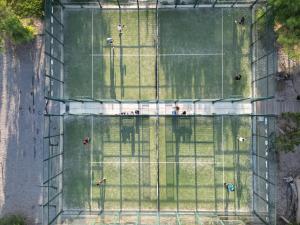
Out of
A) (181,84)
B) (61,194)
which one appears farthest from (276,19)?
(61,194)

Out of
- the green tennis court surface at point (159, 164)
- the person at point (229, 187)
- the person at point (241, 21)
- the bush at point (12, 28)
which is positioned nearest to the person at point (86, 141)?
the green tennis court surface at point (159, 164)

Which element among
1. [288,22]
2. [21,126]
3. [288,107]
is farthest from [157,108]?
[288,22]

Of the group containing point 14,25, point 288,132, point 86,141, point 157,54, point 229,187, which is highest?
point 14,25

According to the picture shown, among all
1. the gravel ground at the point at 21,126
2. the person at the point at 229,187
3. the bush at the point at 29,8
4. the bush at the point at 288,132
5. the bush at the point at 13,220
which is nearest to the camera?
the bush at the point at 288,132

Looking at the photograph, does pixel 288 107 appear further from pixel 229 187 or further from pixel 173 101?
pixel 173 101

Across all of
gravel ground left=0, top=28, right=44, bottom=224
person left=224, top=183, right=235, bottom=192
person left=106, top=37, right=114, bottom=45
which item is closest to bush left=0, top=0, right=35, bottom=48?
gravel ground left=0, top=28, right=44, bottom=224

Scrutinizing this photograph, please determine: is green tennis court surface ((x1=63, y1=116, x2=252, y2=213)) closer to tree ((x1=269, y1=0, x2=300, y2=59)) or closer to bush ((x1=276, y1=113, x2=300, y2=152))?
bush ((x1=276, y1=113, x2=300, y2=152))

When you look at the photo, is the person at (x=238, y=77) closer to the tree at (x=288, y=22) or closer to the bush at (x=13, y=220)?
the tree at (x=288, y=22)
